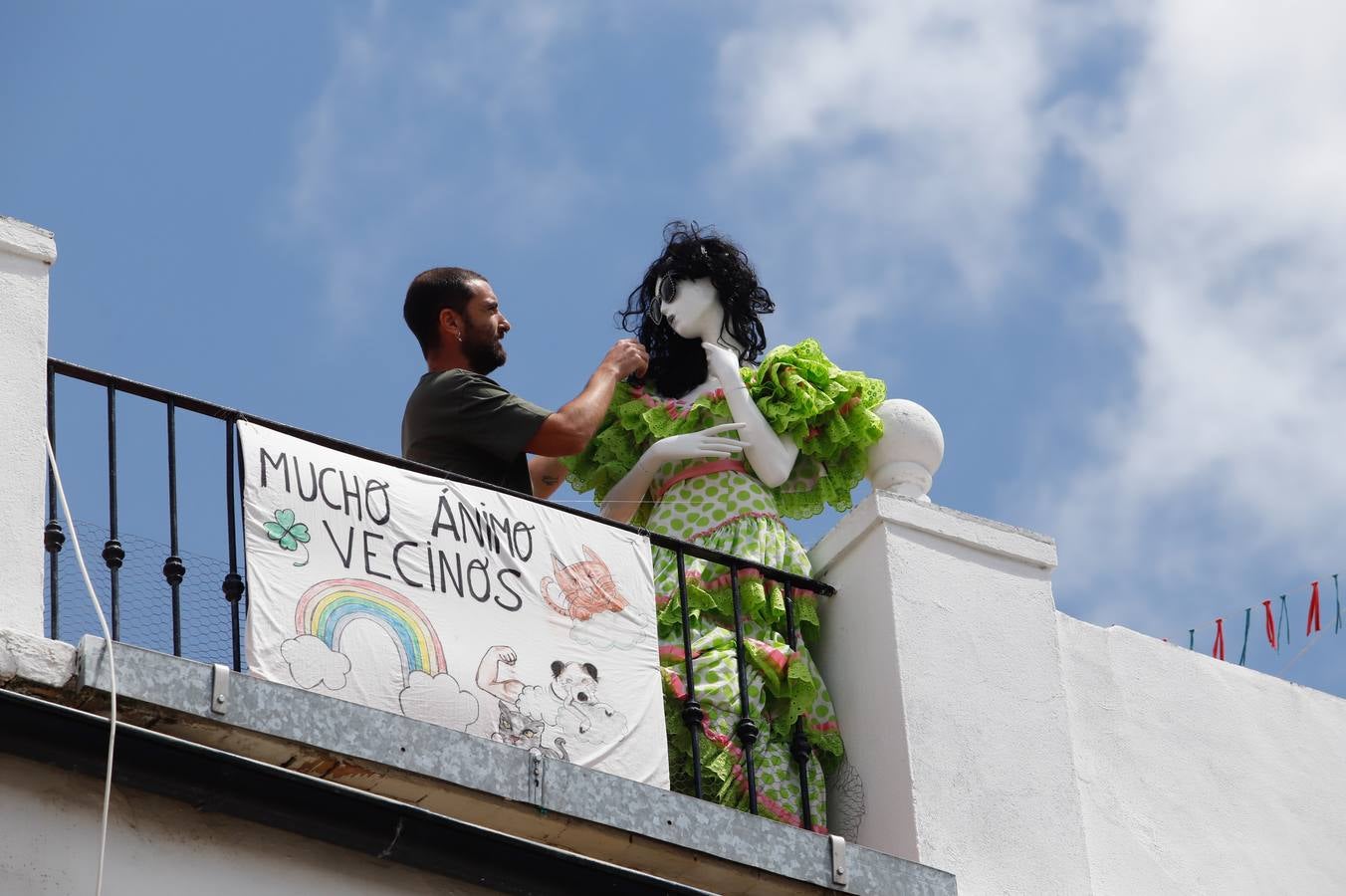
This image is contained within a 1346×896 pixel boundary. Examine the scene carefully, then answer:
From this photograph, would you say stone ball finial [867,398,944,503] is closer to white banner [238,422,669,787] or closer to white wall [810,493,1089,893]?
white wall [810,493,1089,893]

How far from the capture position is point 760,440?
780cm

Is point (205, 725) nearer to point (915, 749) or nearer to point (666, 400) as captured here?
point (915, 749)

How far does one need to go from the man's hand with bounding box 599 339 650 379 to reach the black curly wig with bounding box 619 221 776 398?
37 cm

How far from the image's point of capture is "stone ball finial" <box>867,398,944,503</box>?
793cm

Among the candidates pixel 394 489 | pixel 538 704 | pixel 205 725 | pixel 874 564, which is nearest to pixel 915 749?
pixel 874 564

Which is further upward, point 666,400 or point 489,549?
point 666,400

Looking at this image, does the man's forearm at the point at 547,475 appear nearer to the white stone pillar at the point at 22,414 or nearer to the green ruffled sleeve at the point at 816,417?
the green ruffled sleeve at the point at 816,417

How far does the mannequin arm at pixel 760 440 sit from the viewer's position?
7797 millimetres

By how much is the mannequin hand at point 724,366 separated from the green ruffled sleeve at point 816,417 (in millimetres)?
78

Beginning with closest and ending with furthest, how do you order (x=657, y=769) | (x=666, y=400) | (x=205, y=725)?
(x=205, y=725)
(x=657, y=769)
(x=666, y=400)

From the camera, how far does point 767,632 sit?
731 cm

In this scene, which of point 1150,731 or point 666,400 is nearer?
point 1150,731

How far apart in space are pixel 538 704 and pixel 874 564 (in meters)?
1.35

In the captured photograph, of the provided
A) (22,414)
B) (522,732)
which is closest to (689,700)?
(522,732)
